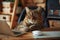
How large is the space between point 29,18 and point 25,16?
230 millimetres

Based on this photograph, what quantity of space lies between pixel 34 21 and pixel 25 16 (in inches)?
14.4

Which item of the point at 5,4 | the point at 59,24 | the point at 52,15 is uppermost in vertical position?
the point at 5,4

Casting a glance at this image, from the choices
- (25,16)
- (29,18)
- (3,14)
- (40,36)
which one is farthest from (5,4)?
(40,36)

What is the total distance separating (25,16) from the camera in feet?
9.14

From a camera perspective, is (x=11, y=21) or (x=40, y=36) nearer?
(x=40, y=36)

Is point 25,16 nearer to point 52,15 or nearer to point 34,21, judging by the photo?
point 34,21

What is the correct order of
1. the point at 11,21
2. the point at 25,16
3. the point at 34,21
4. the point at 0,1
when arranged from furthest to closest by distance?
1. the point at 0,1
2. the point at 11,21
3. the point at 25,16
4. the point at 34,21

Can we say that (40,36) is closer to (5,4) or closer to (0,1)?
(5,4)

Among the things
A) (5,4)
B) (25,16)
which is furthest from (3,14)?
(25,16)

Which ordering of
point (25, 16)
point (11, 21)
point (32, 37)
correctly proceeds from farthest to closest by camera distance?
point (11, 21)
point (25, 16)
point (32, 37)

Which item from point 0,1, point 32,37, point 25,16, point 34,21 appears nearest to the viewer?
point 32,37

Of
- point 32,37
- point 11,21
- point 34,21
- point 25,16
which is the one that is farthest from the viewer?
point 11,21

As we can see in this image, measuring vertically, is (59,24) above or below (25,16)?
below

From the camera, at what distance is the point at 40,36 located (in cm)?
158
